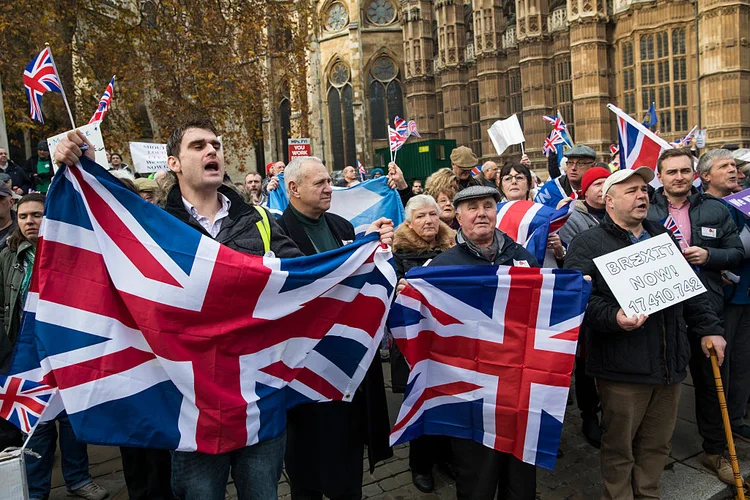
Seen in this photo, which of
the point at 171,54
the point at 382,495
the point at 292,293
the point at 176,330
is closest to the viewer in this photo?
the point at 176,330

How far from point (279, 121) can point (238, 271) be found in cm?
4113

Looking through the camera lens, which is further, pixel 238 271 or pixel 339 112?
pixel 339 112

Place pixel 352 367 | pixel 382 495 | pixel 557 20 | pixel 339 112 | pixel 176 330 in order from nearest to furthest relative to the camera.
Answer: pixel 176 330 → pixel 352 367 → pixel 382 495 → pixel 557 20 → pixel 339 112

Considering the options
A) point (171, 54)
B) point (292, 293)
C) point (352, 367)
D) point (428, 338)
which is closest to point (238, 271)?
point (292, 293)

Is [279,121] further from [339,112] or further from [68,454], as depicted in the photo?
[68,454]

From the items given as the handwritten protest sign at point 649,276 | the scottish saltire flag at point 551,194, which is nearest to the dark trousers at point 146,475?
the handwritten protest sign at point 649,276

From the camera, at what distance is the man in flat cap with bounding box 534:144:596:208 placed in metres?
5.52

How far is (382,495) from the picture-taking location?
3938 millimetres

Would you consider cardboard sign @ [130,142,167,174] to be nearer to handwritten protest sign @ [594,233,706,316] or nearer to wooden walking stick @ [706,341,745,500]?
handwritten protest sign @ [594,233,706,316]

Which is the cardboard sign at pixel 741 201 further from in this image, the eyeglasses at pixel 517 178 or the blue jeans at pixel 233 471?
the blue jeans at pixel 233 471

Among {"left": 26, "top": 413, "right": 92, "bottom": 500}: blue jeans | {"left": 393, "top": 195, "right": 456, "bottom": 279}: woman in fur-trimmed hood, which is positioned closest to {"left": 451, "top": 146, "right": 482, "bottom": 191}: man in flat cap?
{"left": 393, "top": 195, "right": 456, "bottom": 279}: woman in fur-trimmed hood

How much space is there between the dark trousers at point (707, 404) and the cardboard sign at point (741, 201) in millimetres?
1149

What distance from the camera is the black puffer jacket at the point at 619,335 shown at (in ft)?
10.4

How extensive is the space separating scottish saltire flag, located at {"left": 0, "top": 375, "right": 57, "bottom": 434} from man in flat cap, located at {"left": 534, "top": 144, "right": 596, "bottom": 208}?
4.68m
